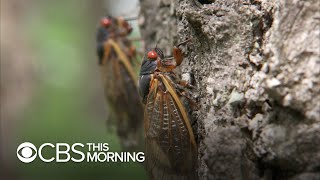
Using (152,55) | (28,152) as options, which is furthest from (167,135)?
(28,152)

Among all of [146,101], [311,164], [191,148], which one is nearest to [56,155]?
[146,101]

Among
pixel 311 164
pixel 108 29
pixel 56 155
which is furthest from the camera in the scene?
pixel 108 29

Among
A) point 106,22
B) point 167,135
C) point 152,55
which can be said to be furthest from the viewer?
point 106,22

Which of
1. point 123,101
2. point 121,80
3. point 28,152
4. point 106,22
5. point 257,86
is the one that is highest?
point 106,22

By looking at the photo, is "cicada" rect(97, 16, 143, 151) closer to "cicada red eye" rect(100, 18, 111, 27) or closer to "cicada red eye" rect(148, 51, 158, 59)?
"cicada red eye" rect(100, 18, 111, 27)

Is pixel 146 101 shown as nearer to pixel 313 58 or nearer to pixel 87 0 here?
pixel 313 58

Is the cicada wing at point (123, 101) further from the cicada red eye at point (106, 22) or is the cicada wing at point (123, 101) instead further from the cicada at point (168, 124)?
the cicada at point (168, 124)

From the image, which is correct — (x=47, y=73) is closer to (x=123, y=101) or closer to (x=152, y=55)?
(x=123, y=101)
